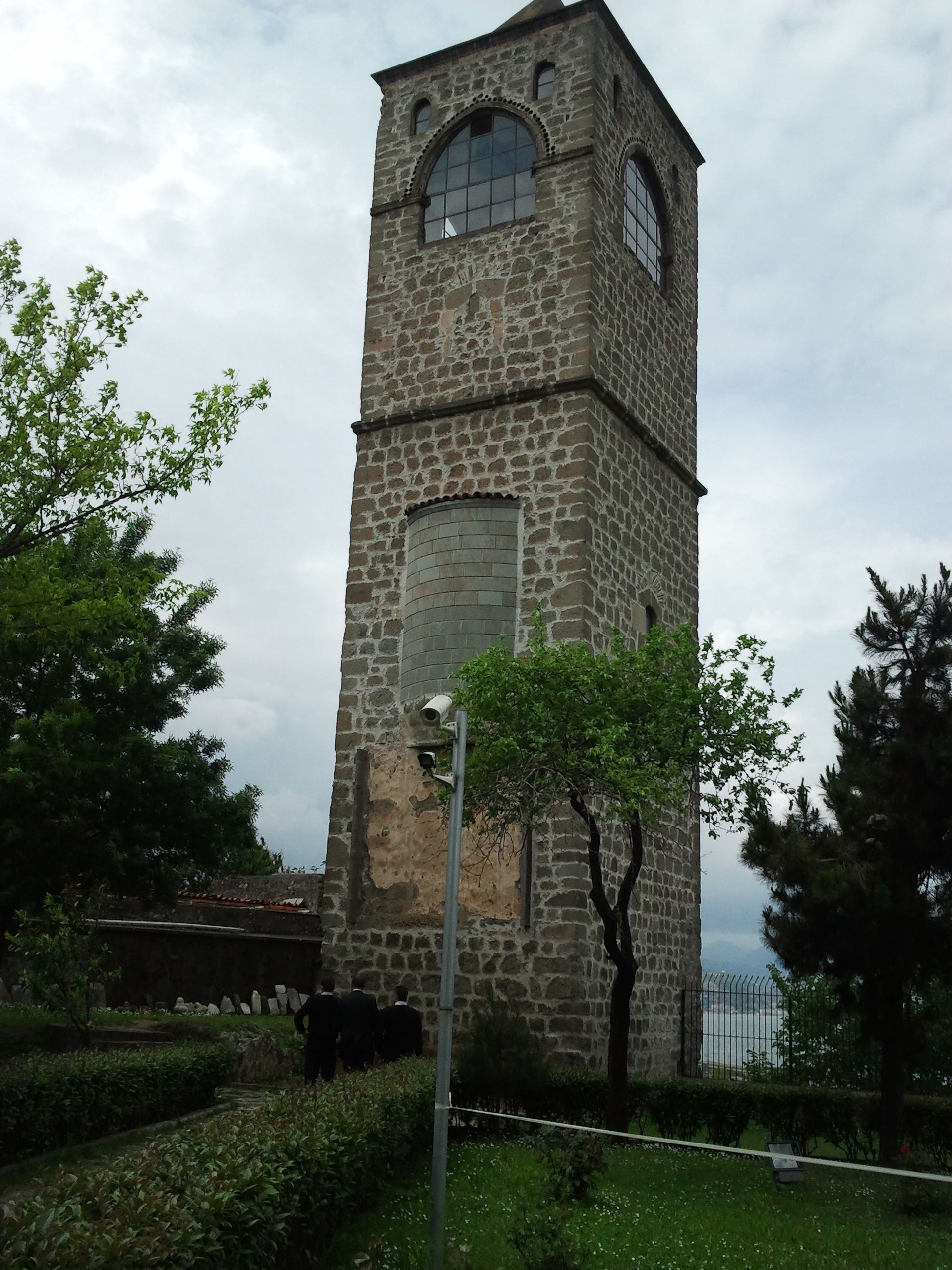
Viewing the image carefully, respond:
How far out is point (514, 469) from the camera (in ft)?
54.0

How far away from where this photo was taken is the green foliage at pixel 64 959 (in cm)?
1286

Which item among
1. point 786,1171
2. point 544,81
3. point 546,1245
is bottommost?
point 786,1171

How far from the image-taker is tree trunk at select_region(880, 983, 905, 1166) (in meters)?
11.4

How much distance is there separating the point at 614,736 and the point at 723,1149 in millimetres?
4239

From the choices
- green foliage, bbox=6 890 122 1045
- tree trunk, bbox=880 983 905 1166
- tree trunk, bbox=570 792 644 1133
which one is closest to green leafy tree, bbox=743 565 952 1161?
tree trunk, bbox=880 983 905 1166

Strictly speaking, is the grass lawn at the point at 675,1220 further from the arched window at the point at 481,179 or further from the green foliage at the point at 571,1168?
the arched window at the point at 481,179

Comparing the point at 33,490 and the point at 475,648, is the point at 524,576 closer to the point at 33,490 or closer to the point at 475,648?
the point at 475,648

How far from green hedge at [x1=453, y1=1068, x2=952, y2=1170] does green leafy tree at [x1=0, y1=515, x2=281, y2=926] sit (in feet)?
19.0

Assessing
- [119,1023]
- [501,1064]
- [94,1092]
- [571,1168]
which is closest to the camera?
[571,1168]

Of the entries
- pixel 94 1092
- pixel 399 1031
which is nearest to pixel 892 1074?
pixel 399 1031

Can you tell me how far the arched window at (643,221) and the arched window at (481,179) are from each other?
1.69 meters

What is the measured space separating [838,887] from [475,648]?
623 centimetres

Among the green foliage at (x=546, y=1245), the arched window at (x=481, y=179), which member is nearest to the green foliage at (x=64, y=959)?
the green foliage at (x=546, y=1245)

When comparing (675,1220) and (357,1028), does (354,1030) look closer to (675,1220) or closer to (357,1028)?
(357,1028)
